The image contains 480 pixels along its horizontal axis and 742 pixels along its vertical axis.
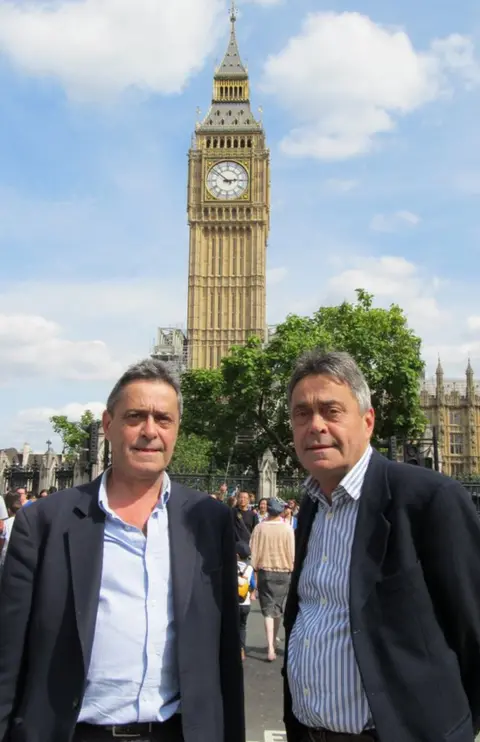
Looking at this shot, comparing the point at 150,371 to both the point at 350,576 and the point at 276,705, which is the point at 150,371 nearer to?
the point at 350,576

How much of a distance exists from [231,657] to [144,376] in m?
1.09

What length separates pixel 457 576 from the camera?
2268mm

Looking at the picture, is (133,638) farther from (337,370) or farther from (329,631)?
(337,370)

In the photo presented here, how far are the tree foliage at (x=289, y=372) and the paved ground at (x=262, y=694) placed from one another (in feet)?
Result: 79.0

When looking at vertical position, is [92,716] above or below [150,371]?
below

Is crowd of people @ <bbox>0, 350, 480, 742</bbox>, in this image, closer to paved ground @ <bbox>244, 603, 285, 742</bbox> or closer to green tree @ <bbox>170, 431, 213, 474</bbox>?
paved ground @ <bbox>244, 603, 285, 742</bbox>

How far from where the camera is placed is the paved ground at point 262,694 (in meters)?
5.30

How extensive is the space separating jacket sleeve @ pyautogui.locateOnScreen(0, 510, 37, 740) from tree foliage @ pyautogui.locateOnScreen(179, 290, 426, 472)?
29.3m

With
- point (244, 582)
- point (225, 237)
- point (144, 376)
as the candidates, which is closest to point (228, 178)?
point (225, 237)

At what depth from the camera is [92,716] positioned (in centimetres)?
236

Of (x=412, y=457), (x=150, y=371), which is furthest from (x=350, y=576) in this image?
(x=412, y=457)

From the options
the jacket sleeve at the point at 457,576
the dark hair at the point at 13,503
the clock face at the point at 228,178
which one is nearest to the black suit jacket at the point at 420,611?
the jacket sleeve at the point at 457,576

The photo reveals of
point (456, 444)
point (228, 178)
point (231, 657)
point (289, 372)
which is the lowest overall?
point (231, 657)

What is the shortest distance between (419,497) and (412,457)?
11.8 metres
